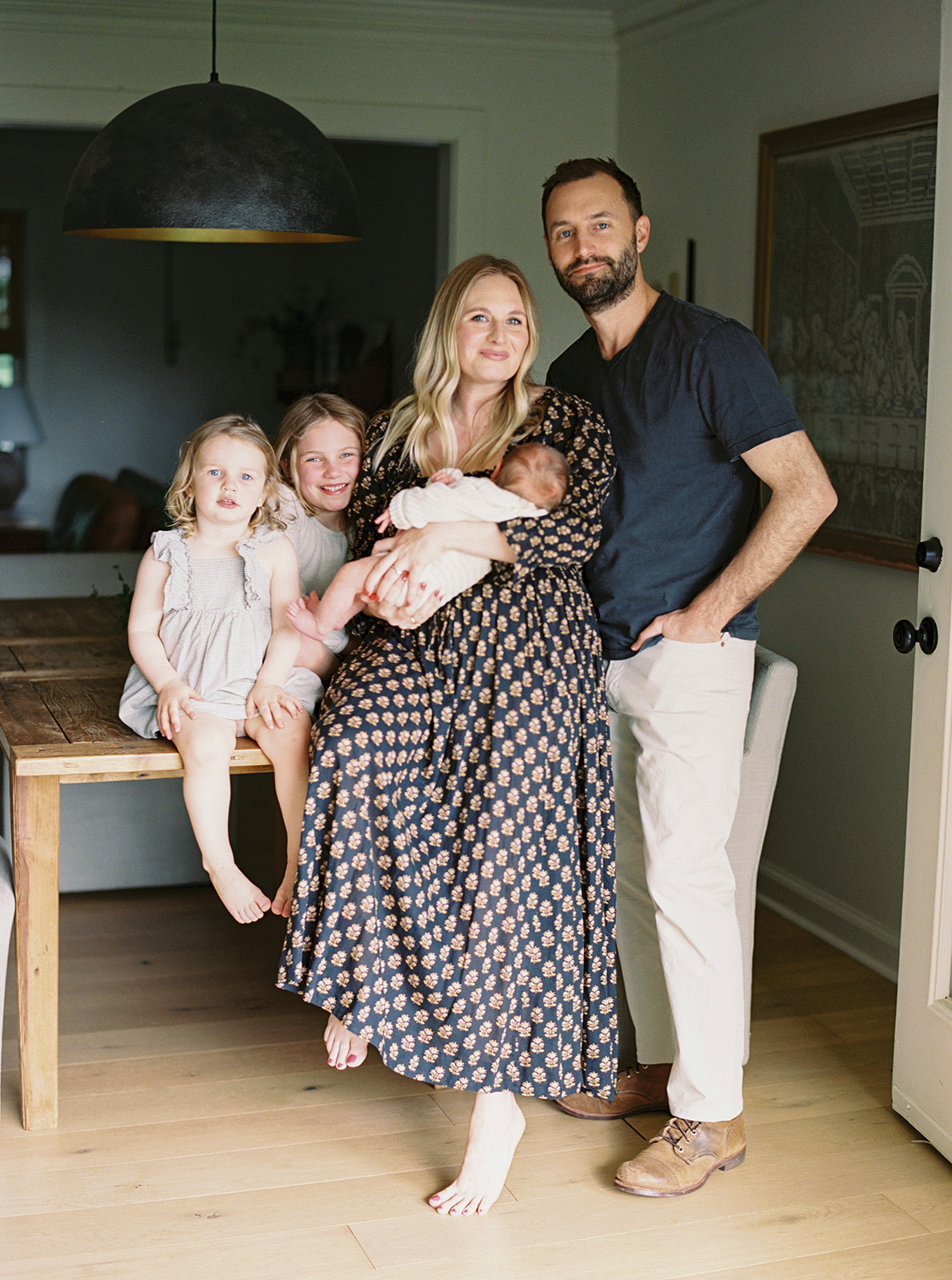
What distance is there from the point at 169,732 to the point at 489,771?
0.59 meters

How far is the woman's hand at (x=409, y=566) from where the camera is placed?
2.31m

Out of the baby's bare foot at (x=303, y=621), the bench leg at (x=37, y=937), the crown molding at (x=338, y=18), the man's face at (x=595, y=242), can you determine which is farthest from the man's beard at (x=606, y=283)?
the crown molding at (x=338, y=18)

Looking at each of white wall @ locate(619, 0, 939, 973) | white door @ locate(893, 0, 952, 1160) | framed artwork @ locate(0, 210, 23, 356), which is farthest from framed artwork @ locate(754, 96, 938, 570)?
framed artwork @ locate(0, 210, 23, 356)

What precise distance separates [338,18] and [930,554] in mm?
2968

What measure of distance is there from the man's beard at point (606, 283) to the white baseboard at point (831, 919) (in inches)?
67.3

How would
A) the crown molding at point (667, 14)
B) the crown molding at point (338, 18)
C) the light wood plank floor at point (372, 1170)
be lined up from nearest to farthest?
the light wood plank floor at point (372, 1170) → the crown molding at point (667, 14) → the crown molding at point (338, 18)

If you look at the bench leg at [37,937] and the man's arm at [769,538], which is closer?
the man's arm at [769,538]

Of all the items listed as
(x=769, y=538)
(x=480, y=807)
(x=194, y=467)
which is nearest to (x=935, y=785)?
(x=769, y=538)

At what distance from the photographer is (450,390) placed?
8.03 feet

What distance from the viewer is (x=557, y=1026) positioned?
7.84 feet

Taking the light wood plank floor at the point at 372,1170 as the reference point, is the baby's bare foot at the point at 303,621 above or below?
above

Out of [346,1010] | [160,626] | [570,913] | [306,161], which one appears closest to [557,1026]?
[570,913]

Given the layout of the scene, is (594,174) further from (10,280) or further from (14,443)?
(14,443)

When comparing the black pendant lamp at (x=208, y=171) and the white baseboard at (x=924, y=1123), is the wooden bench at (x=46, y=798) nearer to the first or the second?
the black pendant lamp at (x=208, y=171)
